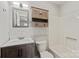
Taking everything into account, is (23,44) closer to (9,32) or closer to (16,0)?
(9,32)

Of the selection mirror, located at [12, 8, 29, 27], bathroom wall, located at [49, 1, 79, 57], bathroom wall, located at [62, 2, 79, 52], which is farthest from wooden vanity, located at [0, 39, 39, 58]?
bathroom wall, located at [62, 2, 79, 52]

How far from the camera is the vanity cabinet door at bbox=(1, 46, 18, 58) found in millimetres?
1312

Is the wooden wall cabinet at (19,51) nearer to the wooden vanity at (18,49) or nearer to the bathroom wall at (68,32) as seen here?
the wooden vanity at (18,49)

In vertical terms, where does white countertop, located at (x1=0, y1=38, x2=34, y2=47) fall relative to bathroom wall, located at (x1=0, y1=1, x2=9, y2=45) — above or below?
below

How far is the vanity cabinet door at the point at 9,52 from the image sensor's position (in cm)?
131

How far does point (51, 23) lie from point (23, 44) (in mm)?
1344

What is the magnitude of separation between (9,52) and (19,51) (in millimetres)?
180

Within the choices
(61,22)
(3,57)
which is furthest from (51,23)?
(3,57)

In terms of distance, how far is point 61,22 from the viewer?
2.72 meters

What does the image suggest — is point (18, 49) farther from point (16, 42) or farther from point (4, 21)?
point (4, 21)

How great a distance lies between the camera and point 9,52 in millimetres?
1349

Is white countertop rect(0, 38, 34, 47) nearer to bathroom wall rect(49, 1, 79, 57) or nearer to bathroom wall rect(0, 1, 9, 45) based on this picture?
bathroom wall rect(0, 1, 9, 45)

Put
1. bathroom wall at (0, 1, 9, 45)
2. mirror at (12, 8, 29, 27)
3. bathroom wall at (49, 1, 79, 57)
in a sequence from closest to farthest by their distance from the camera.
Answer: bathroom wall at (0, 1, 9, 45), mirror at (12, 8, 29, 27), bathroom wall at (49, 1, 79, 57)

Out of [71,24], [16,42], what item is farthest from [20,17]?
[71,24]
